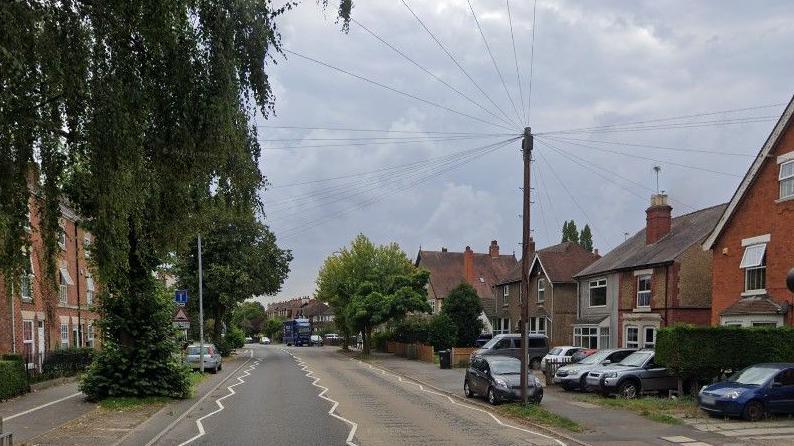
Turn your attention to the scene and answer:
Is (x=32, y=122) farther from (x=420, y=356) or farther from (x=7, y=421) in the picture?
(x=420, y=356)

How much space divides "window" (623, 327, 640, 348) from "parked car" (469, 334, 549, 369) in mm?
4187

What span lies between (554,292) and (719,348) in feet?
71.3

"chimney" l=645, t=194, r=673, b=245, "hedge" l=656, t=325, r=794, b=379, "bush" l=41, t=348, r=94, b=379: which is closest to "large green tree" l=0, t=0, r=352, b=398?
"hedge" l=656, t=325, r=794, b=379

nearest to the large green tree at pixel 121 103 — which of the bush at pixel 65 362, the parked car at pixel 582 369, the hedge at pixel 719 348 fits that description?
the hedge at pixel 719 348

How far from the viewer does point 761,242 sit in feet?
75.2

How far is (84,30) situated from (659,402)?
17681 millimetres

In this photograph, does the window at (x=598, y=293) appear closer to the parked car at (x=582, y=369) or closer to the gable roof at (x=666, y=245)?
the gable roof at (x=666, y=245)

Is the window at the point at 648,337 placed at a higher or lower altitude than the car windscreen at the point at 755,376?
lower

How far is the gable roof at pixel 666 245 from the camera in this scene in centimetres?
3077

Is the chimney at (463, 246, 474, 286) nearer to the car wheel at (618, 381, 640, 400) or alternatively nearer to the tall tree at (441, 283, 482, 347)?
the tall tree at (441, 283, 482, 347)

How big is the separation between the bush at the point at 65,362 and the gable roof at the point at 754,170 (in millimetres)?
23770

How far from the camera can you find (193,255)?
44812mm

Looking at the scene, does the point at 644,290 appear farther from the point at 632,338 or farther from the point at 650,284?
the point at 632,338

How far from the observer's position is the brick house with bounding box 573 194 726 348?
2989 centimetres
